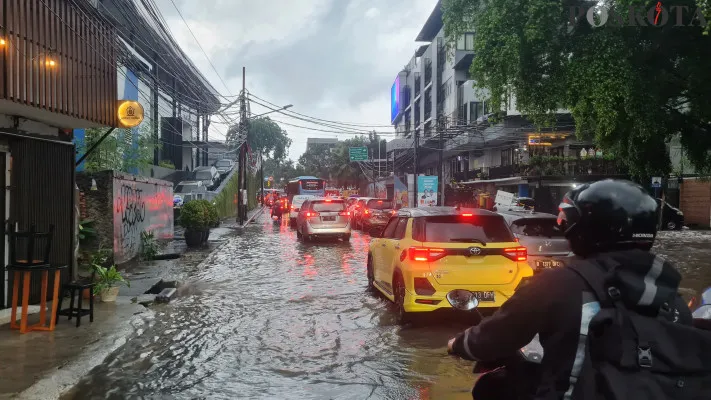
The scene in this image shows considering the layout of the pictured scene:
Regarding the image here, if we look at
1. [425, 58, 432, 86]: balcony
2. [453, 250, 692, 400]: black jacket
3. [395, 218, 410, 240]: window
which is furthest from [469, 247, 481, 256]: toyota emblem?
[425, 58, 432, 86]: balcony

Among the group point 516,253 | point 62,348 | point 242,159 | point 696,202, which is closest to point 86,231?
point 62,348

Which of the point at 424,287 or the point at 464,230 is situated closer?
the point at 424,287

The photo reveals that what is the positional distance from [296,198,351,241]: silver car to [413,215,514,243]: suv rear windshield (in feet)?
42.2

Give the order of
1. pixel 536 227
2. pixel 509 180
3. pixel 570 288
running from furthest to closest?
pixel 509 180 → pixel 536 227 → pixel 570 288

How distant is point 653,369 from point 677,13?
11.7 m

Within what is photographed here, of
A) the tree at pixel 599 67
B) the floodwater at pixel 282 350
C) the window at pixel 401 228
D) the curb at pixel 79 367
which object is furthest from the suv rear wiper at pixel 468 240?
the tree at pixel 599 67

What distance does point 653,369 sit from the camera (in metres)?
1.82

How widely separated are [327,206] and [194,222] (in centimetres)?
505

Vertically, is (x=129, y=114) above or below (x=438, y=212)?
above

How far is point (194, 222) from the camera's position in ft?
61.2

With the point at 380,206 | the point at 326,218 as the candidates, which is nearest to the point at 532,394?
the point at 326,218

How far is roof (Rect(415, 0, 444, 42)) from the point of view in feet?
181

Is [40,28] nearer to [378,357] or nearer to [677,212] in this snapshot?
[378,357]

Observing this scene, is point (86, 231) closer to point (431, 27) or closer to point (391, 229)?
point (391, 229)
